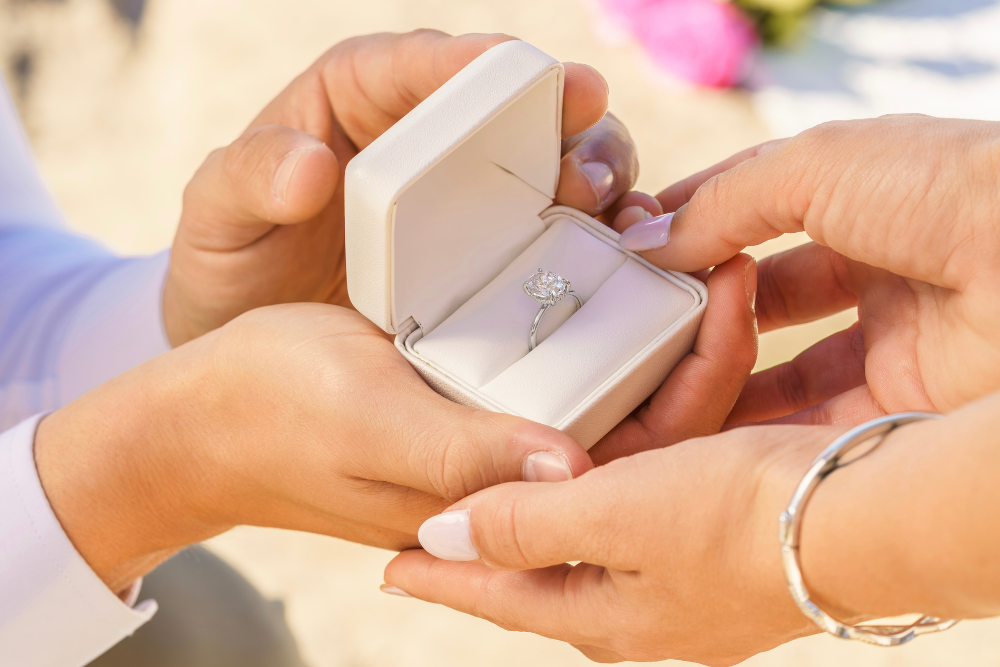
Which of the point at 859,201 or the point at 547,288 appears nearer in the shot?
the point at 859,201

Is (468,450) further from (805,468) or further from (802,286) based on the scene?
(802,286)

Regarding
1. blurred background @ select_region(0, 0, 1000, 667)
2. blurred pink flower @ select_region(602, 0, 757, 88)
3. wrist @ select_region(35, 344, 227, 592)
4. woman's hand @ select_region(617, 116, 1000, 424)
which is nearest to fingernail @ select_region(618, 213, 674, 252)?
woman's hand @ select_region(617, 116, 1000, 424)

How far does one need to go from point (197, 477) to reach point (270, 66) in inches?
80.4

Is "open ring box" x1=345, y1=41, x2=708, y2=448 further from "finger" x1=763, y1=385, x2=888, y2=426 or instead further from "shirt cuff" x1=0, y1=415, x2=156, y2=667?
"shirt cuff" x1=0, y1=415, x2=156, y2=667

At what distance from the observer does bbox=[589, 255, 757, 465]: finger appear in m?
0.80

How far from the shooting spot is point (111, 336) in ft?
4.17

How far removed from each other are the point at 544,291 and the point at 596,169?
21cm

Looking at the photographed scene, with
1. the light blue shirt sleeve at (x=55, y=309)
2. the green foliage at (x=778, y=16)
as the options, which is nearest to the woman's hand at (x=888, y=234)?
the light blue shirt sleeve at (x=55, y=309)

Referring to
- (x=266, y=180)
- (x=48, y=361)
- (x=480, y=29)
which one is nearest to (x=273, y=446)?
(x=266, y=180)

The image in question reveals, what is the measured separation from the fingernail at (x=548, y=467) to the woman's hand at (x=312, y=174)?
414 mm

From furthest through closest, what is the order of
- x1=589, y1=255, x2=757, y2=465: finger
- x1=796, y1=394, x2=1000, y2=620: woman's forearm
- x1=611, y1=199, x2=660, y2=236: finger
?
x1=611, y1=199, x2=660, y2=236: finger
x1=589, y1=255, x2=757, y2=465: finger
x1=796, y1=394, x2=1000, y2=620: woman's forearm

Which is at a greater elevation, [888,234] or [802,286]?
[888,234]

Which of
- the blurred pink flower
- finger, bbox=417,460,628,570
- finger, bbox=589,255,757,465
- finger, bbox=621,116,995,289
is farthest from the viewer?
the blurred pink flower

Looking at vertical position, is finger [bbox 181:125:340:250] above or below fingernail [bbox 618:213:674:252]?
above
